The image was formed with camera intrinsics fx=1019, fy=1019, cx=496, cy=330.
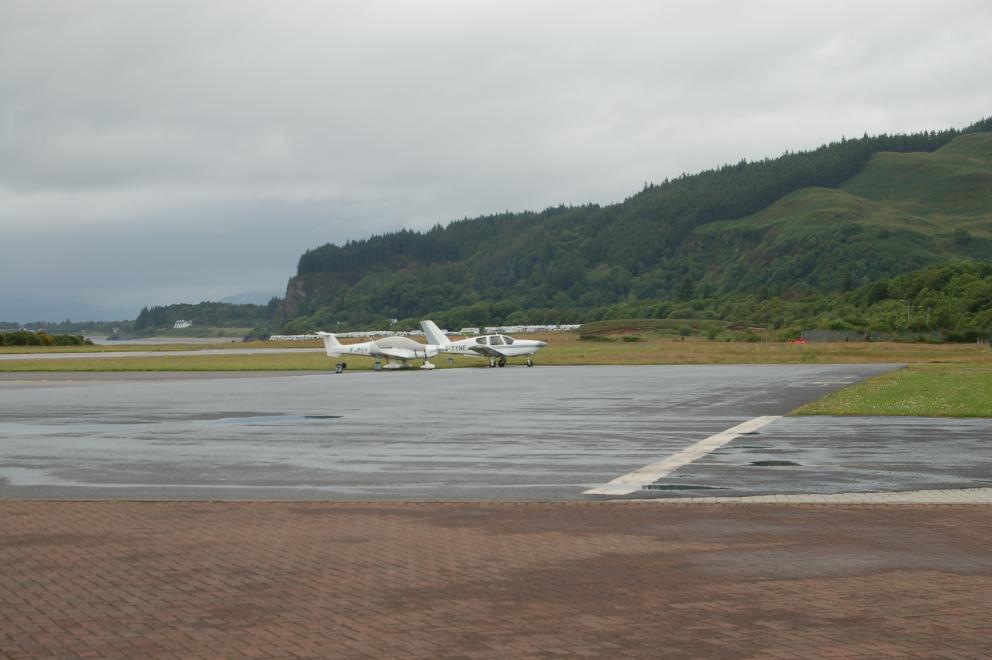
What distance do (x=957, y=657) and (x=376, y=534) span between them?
215 inches

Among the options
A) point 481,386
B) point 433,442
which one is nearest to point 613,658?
point 433,442

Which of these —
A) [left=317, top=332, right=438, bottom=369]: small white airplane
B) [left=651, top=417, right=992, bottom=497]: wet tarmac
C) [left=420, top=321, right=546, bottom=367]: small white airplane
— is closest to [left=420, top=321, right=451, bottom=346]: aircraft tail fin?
[left=420, top=321, right=546, bottom=367]: small white airplane

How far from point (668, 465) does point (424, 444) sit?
5.00 metres

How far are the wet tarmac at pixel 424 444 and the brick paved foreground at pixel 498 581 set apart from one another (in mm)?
1687

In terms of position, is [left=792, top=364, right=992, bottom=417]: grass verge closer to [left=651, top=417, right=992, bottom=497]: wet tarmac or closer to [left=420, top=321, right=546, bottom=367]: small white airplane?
[left=651, top=417, right=992, bottom=497]: wet tarmac

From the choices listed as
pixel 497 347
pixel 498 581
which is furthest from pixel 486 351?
pixel 498 581

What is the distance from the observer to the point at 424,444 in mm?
18109

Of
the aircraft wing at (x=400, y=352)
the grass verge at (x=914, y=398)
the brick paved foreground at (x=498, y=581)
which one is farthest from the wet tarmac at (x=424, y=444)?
the aircraft wing at (x=400, y=352)

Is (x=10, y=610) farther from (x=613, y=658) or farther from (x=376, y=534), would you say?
(x=613, y=658)

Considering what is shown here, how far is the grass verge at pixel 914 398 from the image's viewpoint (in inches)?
922

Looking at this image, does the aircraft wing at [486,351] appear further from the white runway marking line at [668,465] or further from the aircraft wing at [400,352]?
the white runway marking line at [668,465]

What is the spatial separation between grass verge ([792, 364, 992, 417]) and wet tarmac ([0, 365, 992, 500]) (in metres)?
1.34

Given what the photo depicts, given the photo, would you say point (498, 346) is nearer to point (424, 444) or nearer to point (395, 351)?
point (395, 351)

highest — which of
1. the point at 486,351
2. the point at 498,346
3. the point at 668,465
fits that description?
the point at 498,346
